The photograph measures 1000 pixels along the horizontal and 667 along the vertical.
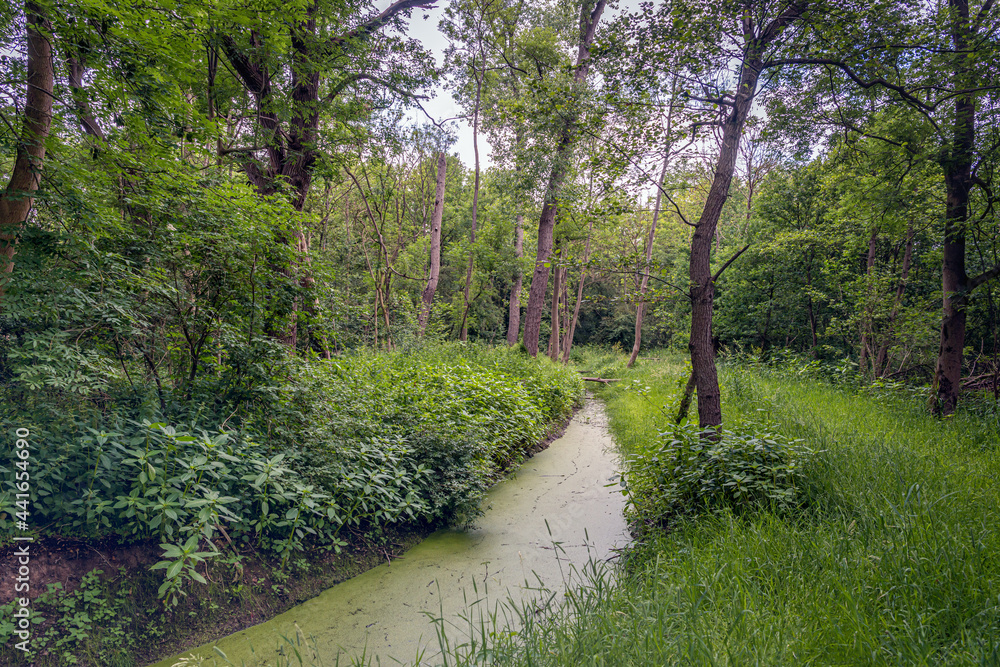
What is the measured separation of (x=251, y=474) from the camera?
2867 mm

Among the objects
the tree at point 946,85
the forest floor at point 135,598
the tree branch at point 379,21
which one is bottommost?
the forest floor at point 135,598

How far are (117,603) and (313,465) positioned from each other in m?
1.34

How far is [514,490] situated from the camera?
16.9ft

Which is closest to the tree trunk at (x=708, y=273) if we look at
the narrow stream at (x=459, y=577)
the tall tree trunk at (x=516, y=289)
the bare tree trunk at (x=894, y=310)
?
the narrow stream at (x=459, y=577)

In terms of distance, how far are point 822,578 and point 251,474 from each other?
11.8 feet

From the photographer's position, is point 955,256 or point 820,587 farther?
point 955,256

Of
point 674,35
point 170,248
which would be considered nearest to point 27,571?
point 170,248

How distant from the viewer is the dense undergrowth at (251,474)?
7.55 feet

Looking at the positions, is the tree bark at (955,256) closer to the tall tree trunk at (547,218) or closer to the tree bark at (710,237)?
the tree bark at (710,237)

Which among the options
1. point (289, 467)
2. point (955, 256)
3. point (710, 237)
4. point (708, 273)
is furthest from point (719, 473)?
point (955, 256)

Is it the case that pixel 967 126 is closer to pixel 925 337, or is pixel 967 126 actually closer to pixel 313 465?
pixel 925 337

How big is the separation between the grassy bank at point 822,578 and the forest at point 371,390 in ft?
0.07

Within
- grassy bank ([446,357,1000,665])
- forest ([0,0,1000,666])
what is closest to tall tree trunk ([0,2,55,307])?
forest ([0,0,1000,666])

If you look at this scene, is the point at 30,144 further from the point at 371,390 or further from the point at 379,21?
the point at 379,21
